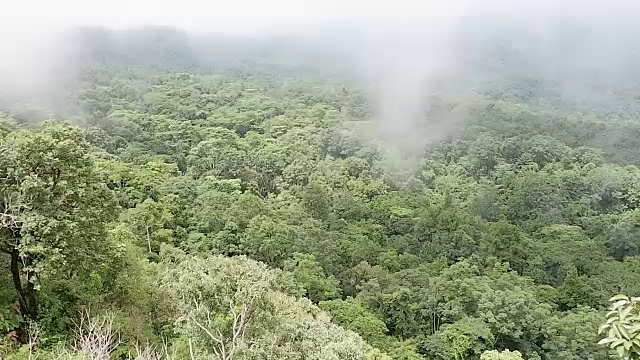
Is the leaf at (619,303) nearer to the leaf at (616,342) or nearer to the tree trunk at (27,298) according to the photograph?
→ the leaf at (616,342)

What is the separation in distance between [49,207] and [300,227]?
1597 centimetres

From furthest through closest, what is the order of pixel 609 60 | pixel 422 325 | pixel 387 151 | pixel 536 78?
pixel 609 60, pixel 536 78, pixel 387 151, pixel 422 325

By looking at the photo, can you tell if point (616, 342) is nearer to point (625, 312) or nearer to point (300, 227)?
point (625, 312)

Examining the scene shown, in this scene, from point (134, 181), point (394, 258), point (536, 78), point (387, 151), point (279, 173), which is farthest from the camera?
point (536, 78)

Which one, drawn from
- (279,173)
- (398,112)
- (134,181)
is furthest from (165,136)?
(398,112)

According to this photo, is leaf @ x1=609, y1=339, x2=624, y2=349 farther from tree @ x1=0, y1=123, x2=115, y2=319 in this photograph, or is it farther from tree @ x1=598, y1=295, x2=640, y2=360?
tree @ x1=0, y1=123, x2=115, y2=319

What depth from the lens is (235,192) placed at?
2834 cm

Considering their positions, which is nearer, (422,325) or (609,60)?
(422,325)

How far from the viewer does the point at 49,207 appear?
865 centimetres

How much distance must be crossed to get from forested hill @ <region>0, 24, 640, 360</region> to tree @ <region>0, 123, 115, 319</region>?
0.10ft

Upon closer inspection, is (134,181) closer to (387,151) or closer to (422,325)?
(422,325)

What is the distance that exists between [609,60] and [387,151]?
89.7m

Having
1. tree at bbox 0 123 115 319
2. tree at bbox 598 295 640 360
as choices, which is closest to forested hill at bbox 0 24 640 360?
tree at bbox 0 123 115 319

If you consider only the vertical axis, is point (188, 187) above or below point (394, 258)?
above
